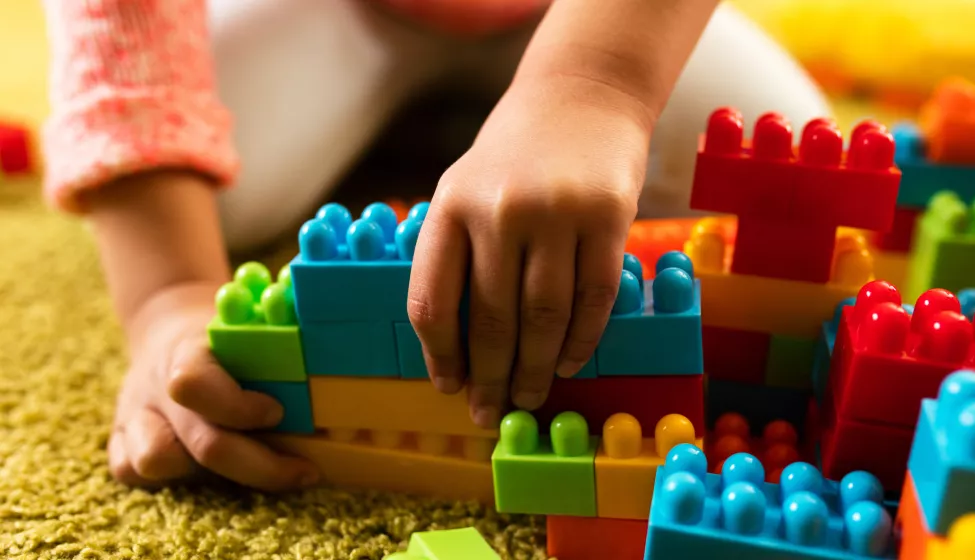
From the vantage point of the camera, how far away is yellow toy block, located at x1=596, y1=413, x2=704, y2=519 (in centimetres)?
46

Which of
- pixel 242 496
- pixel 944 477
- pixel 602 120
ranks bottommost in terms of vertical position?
pixel 242 496

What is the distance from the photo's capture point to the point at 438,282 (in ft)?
1.47

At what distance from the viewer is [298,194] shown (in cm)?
94

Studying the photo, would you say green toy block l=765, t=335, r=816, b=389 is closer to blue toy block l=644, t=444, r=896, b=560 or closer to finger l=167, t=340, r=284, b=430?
blue toy block l=644, t=444, r=896, b=560

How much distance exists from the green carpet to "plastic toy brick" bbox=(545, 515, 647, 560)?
0.02m

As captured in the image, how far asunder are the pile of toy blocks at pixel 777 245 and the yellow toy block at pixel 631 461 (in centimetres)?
12

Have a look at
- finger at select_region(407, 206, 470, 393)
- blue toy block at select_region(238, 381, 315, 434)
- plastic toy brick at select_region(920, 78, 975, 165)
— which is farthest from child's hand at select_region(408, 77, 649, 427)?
plastic toy brick at select_region(920, 78, 975, 165)

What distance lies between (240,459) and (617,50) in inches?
12.8

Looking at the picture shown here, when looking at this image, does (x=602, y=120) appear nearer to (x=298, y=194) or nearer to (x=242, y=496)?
(x=242, y=496)

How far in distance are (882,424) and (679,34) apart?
0.26m

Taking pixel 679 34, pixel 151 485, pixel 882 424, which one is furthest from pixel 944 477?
pixel 151 485

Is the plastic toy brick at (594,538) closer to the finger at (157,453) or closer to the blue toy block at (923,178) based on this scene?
the finger at (157,453)

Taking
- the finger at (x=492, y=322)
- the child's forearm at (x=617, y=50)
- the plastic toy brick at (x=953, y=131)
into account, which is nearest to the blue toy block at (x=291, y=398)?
the finger at (x=492, y=322)

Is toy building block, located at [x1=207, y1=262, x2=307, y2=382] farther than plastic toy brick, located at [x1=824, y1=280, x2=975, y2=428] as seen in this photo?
Yes
